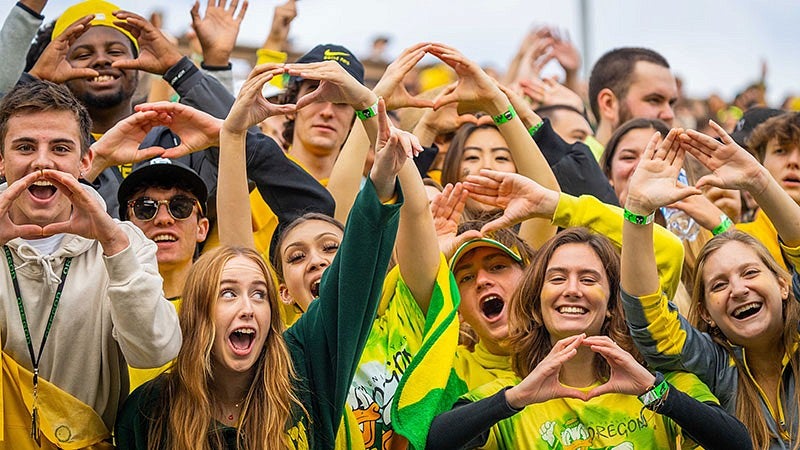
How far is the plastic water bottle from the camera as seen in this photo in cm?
584

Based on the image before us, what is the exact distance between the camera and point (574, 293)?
181 inches

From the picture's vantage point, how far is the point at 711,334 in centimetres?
477

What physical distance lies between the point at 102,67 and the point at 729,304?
10.2ft

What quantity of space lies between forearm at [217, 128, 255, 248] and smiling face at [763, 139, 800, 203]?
2.76 m

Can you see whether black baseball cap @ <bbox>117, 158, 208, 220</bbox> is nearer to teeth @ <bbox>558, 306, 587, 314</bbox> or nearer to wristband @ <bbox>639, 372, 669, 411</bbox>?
teeth @ <bbox>558, 306, 587, 314</bbox>

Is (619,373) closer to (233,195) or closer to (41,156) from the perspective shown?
(233,195)

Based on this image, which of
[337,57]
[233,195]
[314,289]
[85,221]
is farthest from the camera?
[337,57]

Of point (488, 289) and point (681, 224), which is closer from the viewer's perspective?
point (488, 289)

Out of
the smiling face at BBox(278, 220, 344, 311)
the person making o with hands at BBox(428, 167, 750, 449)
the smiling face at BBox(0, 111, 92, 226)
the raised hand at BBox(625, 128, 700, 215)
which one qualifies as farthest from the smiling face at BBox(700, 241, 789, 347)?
the smiling face at BBox(0, 111, 92, 226)

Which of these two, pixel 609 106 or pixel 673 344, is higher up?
pixel 609 106

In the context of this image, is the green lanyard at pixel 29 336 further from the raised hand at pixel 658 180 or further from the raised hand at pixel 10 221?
the raised hand at pixel 658 180

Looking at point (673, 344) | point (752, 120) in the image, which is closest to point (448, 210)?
point (673, 344)

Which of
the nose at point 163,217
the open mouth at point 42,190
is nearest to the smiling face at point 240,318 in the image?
the open mouth at point 42,190

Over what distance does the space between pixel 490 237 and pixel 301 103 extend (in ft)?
3.47
